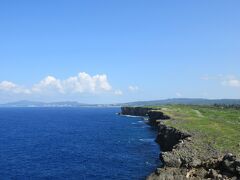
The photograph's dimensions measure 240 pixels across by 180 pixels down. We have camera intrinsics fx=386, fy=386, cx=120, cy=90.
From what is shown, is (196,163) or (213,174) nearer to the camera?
(213,174)

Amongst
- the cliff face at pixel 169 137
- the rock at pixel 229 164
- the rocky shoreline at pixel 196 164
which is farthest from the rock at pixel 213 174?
the cliff face at pixel 169 137

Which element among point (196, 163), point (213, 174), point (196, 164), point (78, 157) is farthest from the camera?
point (78, 157)

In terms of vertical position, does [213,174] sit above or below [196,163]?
below

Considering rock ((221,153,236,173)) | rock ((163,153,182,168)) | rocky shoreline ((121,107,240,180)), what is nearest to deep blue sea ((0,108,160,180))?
rock ((163,153,182,168))

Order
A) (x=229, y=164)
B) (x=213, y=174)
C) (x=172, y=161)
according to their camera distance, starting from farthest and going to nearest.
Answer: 1. (x=172, y=161)
2. (x=229, y=164)
3. (x=213, y=174)

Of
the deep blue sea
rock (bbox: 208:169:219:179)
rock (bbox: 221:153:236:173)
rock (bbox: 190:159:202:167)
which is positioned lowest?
the deep blue sea

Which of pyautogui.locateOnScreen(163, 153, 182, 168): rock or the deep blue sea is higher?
pyautogui.locateOnScreen(163, 153, 182, 168): rock

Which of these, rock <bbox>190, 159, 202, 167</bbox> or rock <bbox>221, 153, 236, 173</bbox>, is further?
rock <bbox>190, 159, 202, 167</bbox>

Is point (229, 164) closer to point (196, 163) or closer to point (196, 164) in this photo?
point (196, 164)

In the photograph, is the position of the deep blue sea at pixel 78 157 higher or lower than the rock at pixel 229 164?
lower

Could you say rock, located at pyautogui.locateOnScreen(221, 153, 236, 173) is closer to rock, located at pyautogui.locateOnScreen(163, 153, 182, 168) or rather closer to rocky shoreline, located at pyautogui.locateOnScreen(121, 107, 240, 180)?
rocky shoreline, located at pyautogui.locateOnScreen(121, 107, 240, 180)

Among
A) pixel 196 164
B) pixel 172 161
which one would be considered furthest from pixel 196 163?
pixel 172 161

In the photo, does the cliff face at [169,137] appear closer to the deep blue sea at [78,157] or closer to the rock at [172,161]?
the deep blue sea at [78,157]

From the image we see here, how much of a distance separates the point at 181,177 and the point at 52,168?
3361cm
